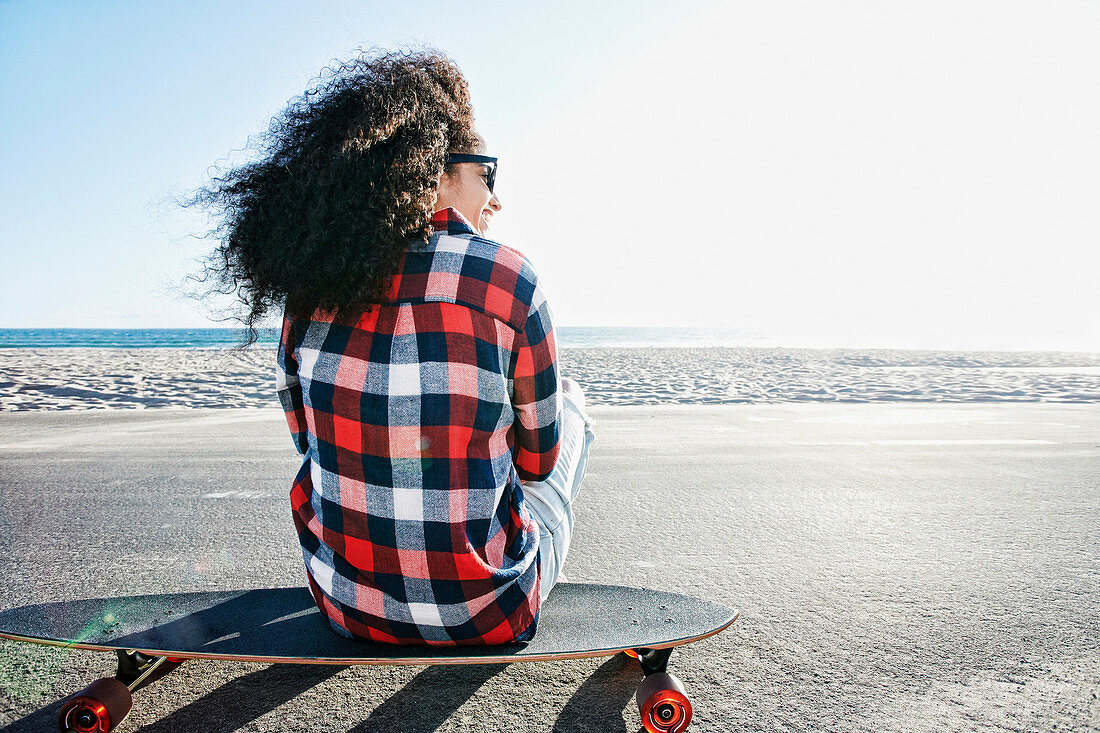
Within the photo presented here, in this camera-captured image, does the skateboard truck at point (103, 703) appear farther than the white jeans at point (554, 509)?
No

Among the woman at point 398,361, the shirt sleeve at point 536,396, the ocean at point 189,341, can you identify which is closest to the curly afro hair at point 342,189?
the woman at point 398,361

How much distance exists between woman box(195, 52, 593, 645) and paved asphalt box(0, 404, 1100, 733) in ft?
1.53

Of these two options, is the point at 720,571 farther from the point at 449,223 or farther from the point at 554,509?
the point at 449,223

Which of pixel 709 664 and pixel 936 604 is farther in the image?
pixel 936 604

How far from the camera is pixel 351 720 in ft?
5.61

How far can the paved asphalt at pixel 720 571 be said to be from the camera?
5.83ft

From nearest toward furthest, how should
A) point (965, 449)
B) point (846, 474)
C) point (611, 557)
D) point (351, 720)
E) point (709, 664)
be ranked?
point (351, 720), point (709, 664), point (611, 557), point (846, 474), point (965, 449)

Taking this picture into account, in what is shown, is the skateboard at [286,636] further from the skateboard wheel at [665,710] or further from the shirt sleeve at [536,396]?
the shirt sleeve at [536,396]

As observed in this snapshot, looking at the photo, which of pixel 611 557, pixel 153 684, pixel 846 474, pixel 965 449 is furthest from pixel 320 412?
pixel 965 449

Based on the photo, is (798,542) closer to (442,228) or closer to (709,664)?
(709,664)

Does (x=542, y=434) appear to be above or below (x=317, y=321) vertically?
below

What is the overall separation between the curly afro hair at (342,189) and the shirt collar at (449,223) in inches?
2.0

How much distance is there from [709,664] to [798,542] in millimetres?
1388

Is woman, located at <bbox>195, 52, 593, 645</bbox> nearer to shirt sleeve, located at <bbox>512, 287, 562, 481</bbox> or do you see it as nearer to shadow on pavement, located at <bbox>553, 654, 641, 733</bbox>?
shirt sleeve, located at <bbox>512, 287, 562, 481</bbox>
